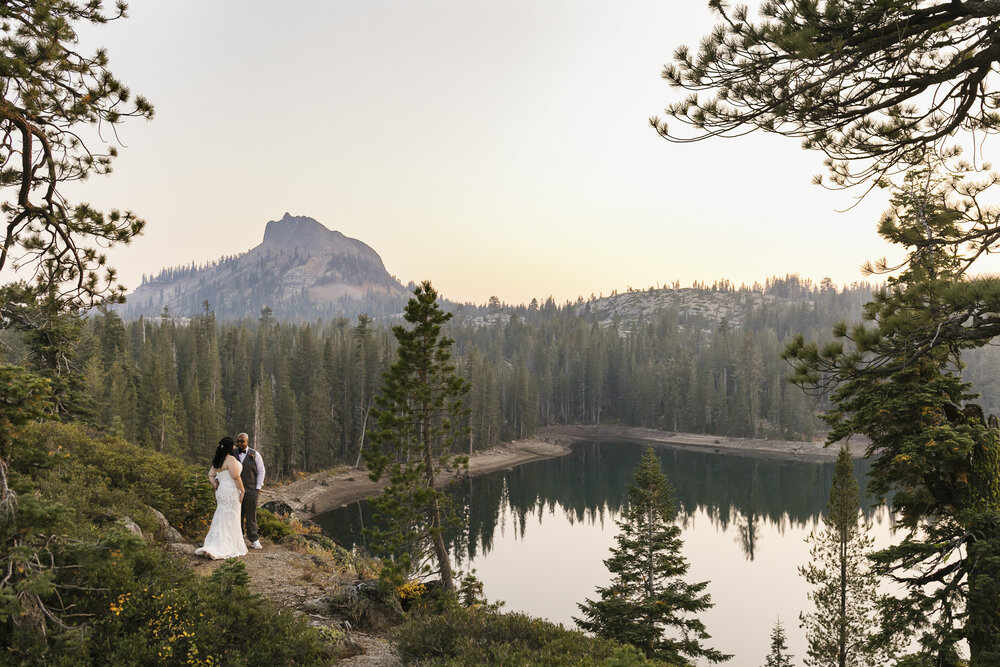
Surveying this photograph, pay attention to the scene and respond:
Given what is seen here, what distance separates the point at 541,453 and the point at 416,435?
69.0 metres

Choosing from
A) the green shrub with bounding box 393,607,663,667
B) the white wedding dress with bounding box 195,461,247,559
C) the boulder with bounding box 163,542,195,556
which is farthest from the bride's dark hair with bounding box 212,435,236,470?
the green shrub with bounding box 393,607,663,667

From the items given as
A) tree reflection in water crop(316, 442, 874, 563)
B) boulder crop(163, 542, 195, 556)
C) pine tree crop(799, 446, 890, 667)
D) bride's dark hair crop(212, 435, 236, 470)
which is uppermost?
bride's dark hair crop(212, 435, 236, 470)

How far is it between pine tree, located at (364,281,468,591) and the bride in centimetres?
362

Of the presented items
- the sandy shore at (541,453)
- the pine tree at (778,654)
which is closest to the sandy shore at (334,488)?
the sandy shore at (541,453)

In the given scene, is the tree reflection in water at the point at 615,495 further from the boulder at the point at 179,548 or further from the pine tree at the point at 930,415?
the pine tree at the point at 930,415

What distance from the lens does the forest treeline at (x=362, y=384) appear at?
1809 inches

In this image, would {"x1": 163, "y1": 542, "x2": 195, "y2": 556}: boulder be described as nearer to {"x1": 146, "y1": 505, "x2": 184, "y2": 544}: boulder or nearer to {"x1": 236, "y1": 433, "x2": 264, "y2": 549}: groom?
{"x1": 146, "y1": 505, "x2": 184, "y2": 544}: boulder

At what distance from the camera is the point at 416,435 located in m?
15.2

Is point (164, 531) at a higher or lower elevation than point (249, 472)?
lower

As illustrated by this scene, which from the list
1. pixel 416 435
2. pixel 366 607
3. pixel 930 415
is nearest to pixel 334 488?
pixel 416 435

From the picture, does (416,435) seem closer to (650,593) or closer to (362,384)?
(650,593)

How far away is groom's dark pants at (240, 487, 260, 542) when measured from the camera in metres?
12.1

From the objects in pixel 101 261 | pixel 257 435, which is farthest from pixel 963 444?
pixel 257 435

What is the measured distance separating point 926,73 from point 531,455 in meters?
77.1
